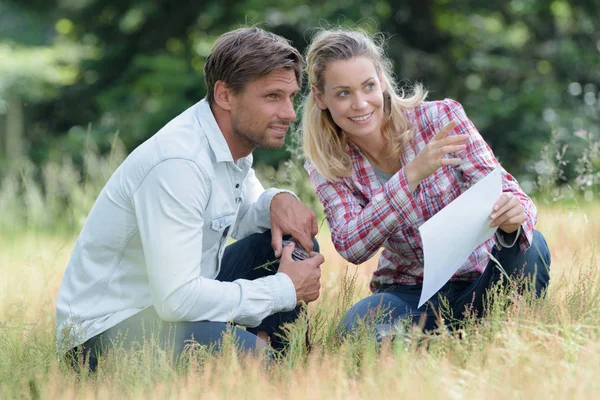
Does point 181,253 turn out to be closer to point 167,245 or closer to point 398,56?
point 167,245

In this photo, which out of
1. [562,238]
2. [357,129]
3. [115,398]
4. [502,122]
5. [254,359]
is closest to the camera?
[115,398]

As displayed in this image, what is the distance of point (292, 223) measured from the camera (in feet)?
9.59

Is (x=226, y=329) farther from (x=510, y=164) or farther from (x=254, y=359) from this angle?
(x=510, y=164)

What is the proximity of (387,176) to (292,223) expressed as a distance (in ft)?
1.68

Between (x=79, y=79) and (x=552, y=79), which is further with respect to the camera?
(x=79, y=79)

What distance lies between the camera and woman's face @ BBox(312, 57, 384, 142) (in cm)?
299

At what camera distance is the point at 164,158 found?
2500mm

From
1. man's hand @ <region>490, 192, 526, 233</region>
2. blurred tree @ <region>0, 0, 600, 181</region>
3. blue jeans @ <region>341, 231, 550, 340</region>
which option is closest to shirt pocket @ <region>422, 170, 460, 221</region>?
blue jeans @ <region>341, 231, 550, 340</region>

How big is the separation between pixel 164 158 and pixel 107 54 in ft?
26.3

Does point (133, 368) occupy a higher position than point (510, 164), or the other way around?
point (510, 164)

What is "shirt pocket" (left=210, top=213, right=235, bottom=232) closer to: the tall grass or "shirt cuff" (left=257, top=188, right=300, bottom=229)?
"shirt cuff" (left=257, top=188, right=300, bottom=229)

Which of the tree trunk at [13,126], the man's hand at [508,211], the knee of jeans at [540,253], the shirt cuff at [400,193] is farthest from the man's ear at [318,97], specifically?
the tree trunk at [13,126]

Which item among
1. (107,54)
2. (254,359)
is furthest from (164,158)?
(107,54)

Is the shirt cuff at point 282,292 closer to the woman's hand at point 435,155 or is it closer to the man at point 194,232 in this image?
the man at point 194,232
